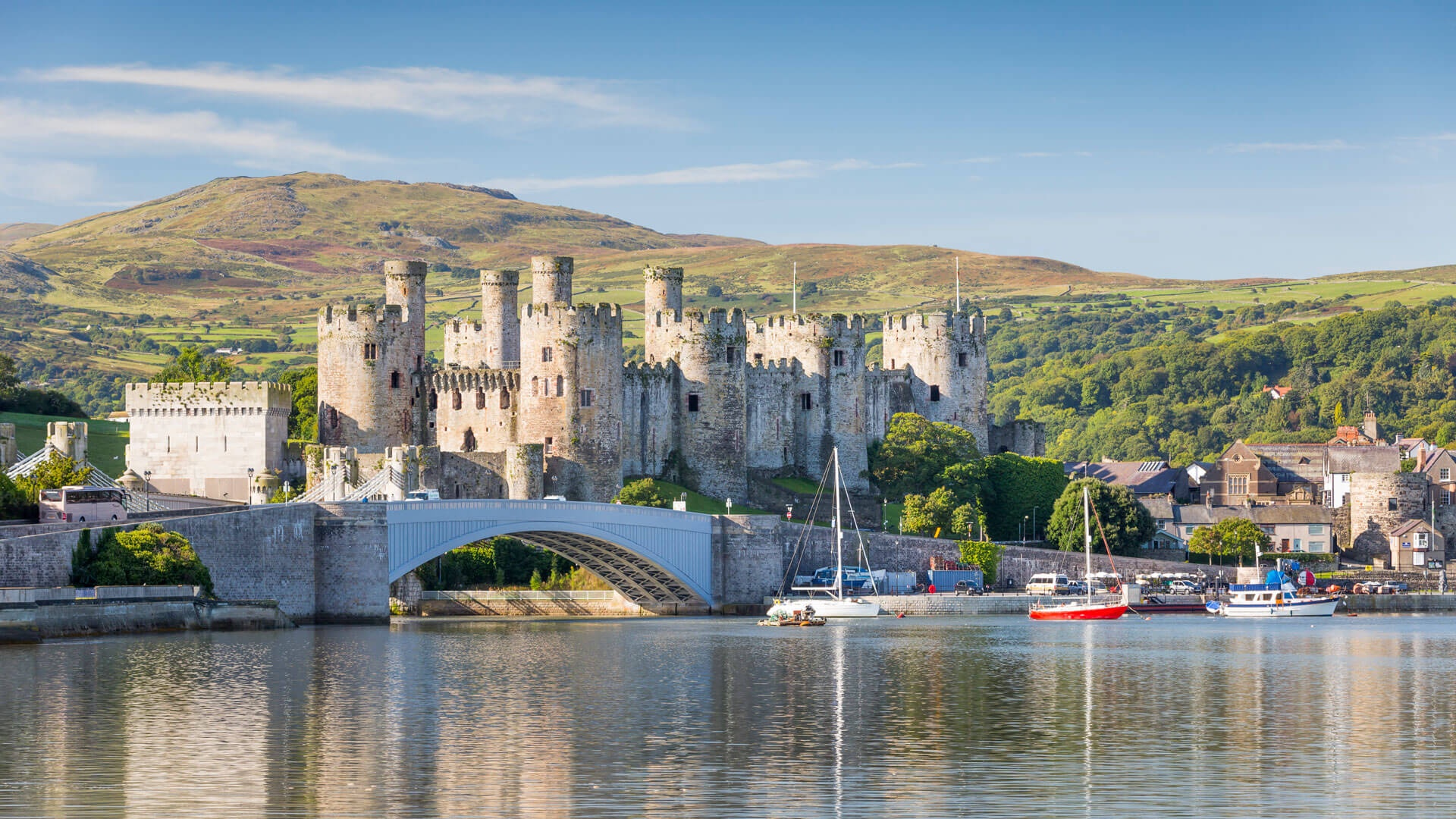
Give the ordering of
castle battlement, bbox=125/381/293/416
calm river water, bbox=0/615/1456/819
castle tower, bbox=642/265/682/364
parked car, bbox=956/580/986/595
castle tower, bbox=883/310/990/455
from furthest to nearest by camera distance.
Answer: castle tower, bbox=883/310/990/455 → castle tower, bbox=642/265/682/364 → parked car, bbox=956/580/986/595 → castle battlement, bbox=125/381/293/416 → calm river water, bbox=0/615/1456/819

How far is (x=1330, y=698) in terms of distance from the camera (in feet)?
143

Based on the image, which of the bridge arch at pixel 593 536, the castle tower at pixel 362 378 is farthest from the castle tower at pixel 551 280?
the bridge arch at pixel 593 536

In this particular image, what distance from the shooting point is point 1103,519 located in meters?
99.4

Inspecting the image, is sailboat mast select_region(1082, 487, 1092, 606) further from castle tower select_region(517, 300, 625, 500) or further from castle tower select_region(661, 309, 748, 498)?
castle tower select_region(517, 300, 625, 500)

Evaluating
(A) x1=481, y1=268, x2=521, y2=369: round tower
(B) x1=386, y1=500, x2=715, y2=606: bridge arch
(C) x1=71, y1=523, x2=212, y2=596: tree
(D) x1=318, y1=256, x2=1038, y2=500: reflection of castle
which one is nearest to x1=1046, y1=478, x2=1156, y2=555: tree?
(D) x1=318, y1=256, x2=1038, y2=500: reflection of castle

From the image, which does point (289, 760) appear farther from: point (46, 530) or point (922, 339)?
point (922, 339)

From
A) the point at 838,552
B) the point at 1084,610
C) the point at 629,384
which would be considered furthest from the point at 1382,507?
the point at 629,384

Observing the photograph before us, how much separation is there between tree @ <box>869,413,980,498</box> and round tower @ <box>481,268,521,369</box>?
59.9 feet

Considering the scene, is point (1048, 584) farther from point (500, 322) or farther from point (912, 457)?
point (500, 322)

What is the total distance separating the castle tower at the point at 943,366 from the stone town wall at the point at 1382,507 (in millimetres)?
20671

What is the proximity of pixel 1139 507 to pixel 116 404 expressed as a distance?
116643 mm

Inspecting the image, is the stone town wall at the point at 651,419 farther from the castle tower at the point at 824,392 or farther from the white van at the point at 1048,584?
the white van at the point at 1048,584

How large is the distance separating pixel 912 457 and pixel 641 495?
18111 mm

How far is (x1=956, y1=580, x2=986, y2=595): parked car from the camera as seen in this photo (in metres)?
90.5
